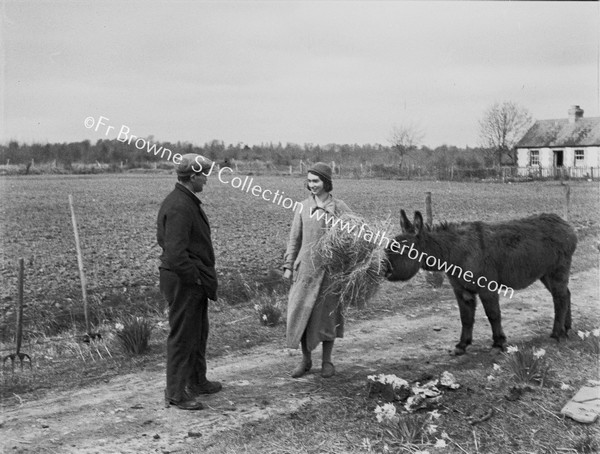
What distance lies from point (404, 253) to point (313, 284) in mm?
1000

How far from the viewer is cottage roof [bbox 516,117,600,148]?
151 feet

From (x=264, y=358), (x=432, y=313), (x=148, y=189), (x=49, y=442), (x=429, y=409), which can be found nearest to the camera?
(x=49, y=442)

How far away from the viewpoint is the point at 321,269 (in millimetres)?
5684

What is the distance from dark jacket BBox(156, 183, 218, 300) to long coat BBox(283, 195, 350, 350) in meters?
0.92

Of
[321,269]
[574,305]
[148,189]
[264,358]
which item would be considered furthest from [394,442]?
[148,189]

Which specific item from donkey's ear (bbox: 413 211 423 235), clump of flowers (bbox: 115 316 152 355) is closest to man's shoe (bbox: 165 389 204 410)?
clump of flowers (bbox: 115 316 152 355)

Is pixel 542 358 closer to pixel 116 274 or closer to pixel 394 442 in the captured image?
pixel 394 442

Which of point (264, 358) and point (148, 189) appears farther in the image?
point (148, 189)

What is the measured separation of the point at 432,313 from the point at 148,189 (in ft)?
64.9

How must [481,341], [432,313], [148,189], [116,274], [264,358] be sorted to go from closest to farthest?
[264,358], [481,341], [432,313], [116,274], [148,189]

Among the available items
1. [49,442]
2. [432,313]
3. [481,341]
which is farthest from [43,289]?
[481,341]

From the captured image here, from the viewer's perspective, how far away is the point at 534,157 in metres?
49.1

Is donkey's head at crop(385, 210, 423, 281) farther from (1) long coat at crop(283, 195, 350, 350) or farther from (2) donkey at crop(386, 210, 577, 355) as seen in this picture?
(1) long coat at crop(283, 195, 350, 350)

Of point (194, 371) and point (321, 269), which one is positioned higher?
point (321, 269)
